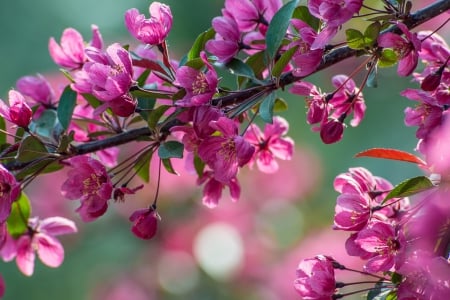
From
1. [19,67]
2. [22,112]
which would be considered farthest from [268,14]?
[19,67]

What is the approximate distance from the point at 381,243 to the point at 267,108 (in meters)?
0.21

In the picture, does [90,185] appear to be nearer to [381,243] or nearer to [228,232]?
[381,243]

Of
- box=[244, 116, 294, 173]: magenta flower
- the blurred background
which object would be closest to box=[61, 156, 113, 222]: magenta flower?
box=[244, 116, 294, 173]: magenta flower

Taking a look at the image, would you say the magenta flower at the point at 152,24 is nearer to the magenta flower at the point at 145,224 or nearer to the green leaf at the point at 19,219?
the magenta flower at the point at 145,224

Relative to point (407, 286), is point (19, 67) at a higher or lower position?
lower

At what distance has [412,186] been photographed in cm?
101

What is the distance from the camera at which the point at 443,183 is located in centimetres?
100

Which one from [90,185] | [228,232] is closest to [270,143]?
[90,185]

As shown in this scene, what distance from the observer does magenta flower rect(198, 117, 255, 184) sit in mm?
1046

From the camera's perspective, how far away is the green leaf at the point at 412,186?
3.29 ft

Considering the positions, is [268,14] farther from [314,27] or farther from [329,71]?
[329,71]

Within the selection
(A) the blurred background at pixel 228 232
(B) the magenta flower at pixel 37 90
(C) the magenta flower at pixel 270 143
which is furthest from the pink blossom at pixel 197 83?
(A) the blurred background at pixel 228 232

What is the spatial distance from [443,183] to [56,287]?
3.26 m

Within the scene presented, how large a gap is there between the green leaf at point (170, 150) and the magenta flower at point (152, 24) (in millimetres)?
129
